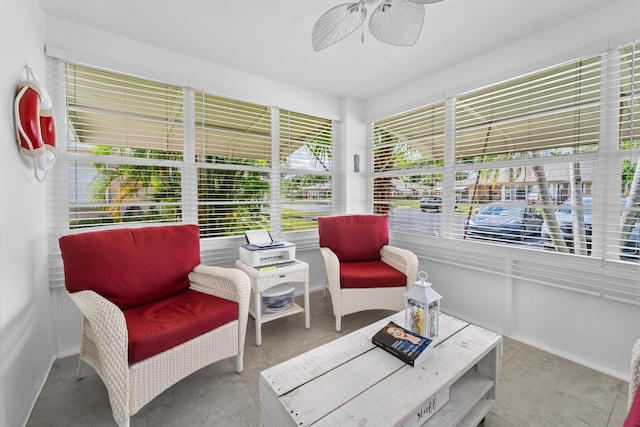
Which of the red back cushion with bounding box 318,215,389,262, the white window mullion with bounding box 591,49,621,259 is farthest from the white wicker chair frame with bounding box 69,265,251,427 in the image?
the white window mullion with bounding box 591,49,621,259

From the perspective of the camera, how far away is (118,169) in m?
2.25

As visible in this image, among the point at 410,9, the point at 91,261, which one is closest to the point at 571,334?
the point at 410,9

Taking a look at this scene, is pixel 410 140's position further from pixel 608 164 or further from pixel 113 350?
pixel 113 350

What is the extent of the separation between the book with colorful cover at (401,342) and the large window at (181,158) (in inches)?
74.6

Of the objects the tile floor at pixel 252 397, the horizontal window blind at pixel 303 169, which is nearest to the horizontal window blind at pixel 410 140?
the horizontal window blind at pixel 303 169

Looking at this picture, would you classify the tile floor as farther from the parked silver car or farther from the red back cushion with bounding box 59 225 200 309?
the parked silver car

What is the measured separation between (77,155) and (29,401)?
1.57m

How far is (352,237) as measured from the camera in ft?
9.16

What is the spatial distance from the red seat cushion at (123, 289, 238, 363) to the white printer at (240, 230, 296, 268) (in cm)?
50

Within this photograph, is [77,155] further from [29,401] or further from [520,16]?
[520,16]

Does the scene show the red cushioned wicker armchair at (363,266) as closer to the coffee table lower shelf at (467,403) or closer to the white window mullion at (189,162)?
the coffee table lower shelf at (467,403)

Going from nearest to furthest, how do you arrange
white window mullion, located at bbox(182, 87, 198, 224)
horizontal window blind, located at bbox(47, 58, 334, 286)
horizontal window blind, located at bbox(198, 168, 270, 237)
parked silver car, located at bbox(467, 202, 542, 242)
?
1. horizontal window blind, located at bbox(47, 58, 334, 286)
2. parked silver car, located at bbox(467, 202, 542, 242)
3. white window mullion, located at bbox(182, 87, 198, 224)
4. horizontal window blind, located at bbox(198, 168, 270, 237)

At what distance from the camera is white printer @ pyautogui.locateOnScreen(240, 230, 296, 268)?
2.30 m

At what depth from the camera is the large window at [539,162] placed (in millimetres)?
1819
